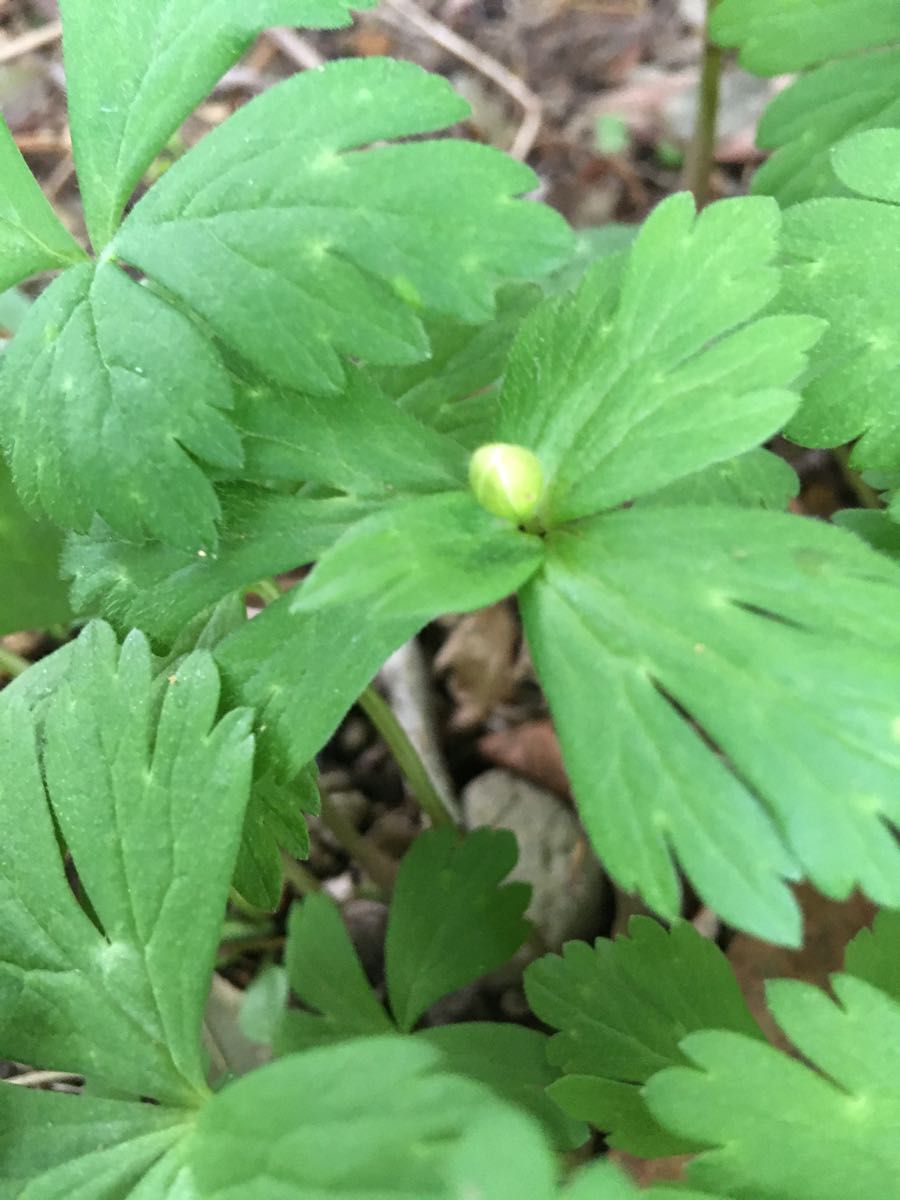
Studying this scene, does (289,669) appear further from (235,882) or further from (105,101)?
(105,101)

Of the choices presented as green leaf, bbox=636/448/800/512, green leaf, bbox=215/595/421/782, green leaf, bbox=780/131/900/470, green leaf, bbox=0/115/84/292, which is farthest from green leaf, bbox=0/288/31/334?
green leaf, bbox=780/131/900/470

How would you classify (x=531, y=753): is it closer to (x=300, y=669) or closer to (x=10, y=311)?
(x=300, y=669)

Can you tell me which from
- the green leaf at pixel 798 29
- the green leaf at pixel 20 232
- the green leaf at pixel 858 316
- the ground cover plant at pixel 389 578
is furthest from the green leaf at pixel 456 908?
the green leaf at pixel 798 29

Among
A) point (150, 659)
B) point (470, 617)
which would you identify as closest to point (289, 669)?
point (150, 659)

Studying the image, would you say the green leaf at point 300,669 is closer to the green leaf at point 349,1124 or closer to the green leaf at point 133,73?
the green leaf at point 349,1124

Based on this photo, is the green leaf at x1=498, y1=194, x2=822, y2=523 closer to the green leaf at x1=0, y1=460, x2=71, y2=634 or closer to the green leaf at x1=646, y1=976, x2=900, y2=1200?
the green leaf at x1=646, y1=976, x2=900, y2=1200
